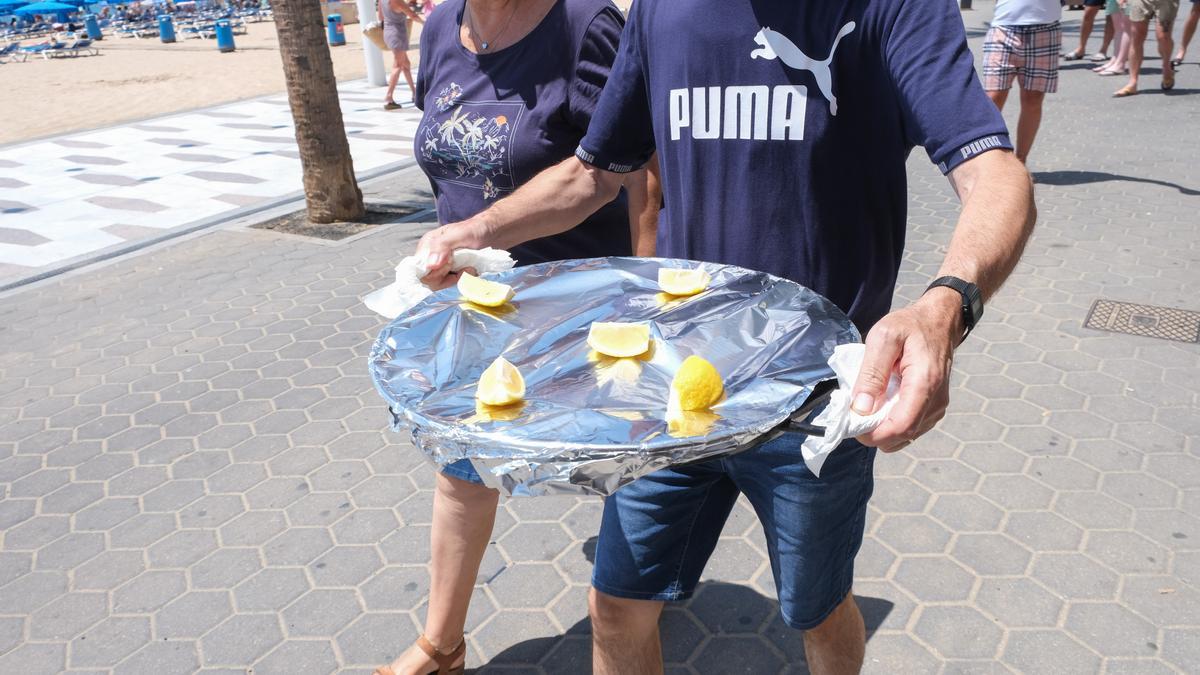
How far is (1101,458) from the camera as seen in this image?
3455 millimetres

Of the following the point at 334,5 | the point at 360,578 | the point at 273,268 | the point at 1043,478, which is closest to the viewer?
the point at 360,578

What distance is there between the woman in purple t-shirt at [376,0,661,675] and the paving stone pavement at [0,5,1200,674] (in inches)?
14.8

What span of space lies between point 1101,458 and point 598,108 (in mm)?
2578

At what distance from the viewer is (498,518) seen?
11.0 feet

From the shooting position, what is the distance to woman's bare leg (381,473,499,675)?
89.1 inches

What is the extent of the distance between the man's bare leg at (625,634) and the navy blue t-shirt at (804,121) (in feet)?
2.45

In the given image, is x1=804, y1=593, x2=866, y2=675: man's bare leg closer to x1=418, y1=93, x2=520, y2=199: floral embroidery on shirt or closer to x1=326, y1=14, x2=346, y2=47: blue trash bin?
x1=418, y1=93, x2=520, y2=199: floral embroidery on shirt

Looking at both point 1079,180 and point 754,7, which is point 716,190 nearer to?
point 754,7

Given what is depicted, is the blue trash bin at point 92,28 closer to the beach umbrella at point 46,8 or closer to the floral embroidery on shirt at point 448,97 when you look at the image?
the beach umbrella at point 46,8

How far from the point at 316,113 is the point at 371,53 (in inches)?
327

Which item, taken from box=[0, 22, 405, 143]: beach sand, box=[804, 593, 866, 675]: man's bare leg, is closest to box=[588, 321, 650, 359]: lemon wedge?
box=[804, 593, 866, 675]: man's bare leg

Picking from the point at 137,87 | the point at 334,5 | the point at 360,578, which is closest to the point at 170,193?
the point at 360,578

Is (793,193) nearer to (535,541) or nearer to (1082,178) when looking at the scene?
(535,541)

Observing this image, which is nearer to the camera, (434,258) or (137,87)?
(434,258)
